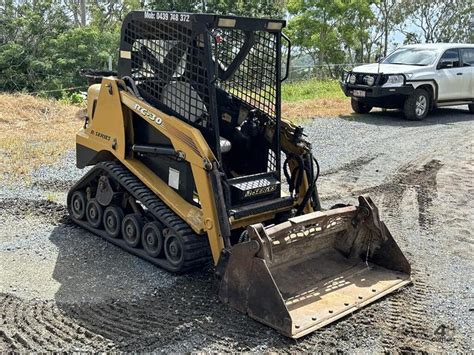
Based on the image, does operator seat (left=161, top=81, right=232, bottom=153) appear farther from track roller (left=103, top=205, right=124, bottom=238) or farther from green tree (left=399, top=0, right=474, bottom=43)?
green tree (left=399, top=0, right=474, bottom=43)

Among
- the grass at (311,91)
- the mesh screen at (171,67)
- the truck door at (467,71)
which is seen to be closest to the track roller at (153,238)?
the mesh screen at (171,67)

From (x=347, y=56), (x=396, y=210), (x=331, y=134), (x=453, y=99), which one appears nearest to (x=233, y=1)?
(x=347, y=56)

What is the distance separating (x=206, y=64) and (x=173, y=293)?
6.25ft

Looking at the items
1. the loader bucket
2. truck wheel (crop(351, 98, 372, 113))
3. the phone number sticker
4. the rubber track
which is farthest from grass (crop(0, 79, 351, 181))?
the loader bucket

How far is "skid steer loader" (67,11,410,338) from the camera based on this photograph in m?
4.75

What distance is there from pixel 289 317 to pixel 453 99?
12.4 meters

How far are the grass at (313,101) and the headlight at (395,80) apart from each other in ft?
4.91

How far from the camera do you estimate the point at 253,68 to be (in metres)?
5.76

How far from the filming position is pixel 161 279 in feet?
17.1

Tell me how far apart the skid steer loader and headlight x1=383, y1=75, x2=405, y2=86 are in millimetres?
8428

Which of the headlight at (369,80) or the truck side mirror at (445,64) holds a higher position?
the truck side mirror at (445,64)

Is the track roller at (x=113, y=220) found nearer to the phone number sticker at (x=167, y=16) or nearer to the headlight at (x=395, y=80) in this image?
the phone number sticker at (x=167, y=16)

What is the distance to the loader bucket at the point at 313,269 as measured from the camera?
441 cm

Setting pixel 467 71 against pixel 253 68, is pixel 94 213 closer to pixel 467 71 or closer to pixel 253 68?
pixel 253 68
